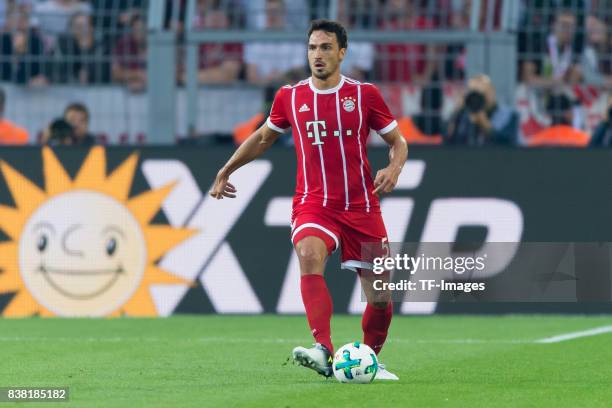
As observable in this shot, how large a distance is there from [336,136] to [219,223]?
16.8 feet

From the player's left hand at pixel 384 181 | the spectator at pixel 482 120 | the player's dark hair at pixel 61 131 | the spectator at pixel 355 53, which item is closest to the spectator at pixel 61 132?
the player's dark hair at pixel 61 131

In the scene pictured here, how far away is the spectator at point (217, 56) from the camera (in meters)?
14.4

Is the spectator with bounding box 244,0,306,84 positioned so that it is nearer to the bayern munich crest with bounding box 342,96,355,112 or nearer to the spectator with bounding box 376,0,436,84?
the spectator with bounding box 376,0,436,84

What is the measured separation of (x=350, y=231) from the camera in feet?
27.6

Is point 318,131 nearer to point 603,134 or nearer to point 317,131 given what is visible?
point 317,131

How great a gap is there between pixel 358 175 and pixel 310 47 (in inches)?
30.2

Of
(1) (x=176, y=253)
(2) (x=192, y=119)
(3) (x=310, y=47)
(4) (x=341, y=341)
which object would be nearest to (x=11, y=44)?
(2) (x=192, y=119)

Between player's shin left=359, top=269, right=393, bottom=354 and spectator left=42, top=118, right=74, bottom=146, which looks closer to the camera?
player's shin left=359, top=269, right=393, bottom=354

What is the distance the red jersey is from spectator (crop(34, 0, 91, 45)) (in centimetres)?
678

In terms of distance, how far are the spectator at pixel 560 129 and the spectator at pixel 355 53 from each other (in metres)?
1.73

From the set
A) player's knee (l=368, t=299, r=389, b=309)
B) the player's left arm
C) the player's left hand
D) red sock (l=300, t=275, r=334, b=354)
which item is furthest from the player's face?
player's knee (l=368, t=299, r=389, b=309)

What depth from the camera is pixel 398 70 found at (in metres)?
14.3

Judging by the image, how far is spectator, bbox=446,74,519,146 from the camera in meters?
13.7

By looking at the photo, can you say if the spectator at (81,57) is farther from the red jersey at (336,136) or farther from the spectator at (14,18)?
the red jersey at (336,136)
